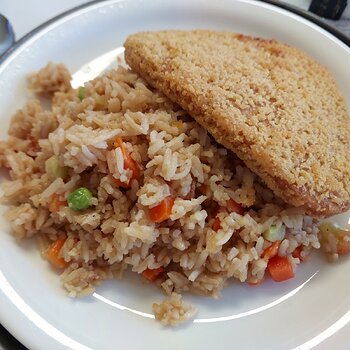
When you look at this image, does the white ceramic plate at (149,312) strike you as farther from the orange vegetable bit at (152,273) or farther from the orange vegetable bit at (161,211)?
the orange vegetable bit at (161,211)

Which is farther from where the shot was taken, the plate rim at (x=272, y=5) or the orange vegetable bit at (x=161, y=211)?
the plate rim at (x=272, y=5)

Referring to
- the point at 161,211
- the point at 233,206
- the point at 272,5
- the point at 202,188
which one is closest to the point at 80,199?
the point at 161,211

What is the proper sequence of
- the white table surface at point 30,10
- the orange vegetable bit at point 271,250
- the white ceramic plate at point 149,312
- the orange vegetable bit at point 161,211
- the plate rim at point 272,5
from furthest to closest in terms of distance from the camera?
the white table surface at point 30,10
the plate rim at point 272,5
the orange vegetable bit at point 271,250
the orange vegetable bit at point 161,211
the white ceramic plate at point 149,312

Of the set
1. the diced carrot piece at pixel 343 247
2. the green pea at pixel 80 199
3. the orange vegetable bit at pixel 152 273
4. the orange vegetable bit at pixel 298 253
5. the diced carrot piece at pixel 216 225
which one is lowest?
the orange vegetable bit at pixel 152 273

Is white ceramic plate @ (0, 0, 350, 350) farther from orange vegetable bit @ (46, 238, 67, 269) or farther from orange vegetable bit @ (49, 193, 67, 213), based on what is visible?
orange vegetable bit @ (49, 193, 67, 213)

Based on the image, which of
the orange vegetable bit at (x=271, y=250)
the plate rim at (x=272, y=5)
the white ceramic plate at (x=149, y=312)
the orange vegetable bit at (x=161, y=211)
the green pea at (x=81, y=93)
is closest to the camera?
the white ceramic plate at (x=149, y=312)

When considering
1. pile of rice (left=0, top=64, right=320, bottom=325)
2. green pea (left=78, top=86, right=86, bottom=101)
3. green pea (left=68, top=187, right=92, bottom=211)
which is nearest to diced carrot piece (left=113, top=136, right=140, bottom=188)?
pile of rice (left=0, top=64, right=320, bottom=325)

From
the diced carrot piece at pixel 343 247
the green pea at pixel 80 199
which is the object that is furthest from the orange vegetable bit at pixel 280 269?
the green pea at pixel 80 199

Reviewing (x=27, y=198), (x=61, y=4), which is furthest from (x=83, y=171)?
(x=61, y=4)
